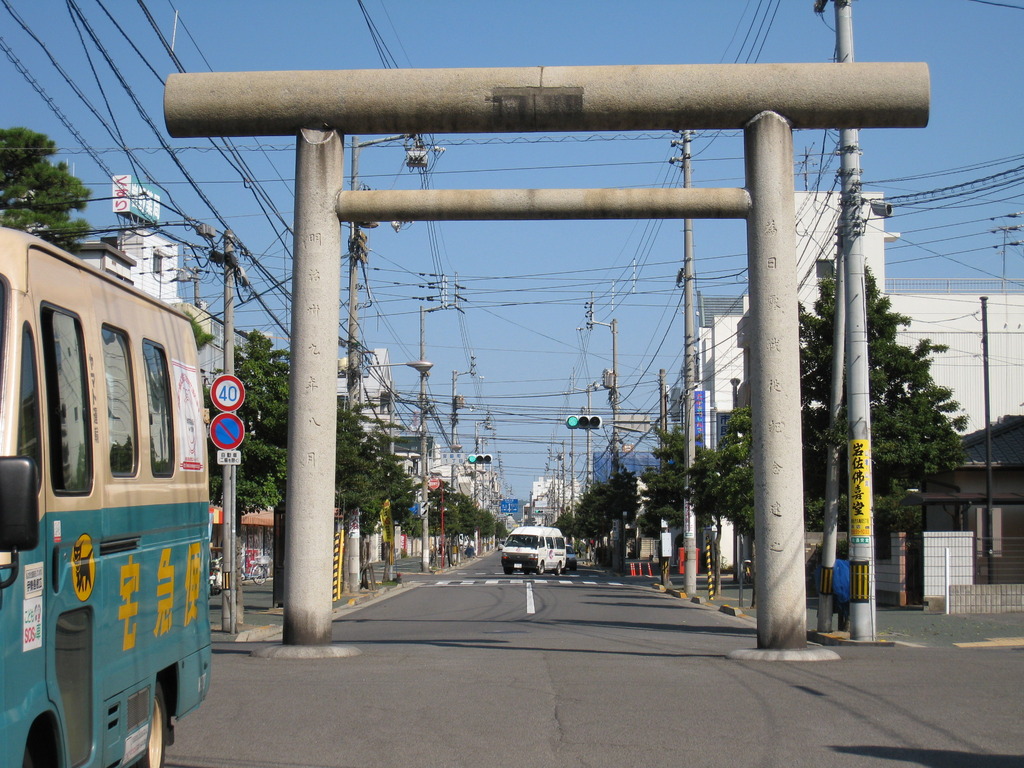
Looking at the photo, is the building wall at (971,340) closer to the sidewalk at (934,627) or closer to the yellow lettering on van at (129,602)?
the sidewalk at (934,627)

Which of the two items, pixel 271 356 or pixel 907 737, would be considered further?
pixel 271 356

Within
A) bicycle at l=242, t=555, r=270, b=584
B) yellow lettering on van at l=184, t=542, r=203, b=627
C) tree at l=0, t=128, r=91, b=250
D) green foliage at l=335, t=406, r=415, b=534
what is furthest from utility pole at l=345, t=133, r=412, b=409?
yellow lettering on van at l=184, t=542, r=203, b=627

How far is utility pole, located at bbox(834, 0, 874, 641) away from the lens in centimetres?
1730

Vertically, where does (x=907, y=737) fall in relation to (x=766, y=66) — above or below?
below

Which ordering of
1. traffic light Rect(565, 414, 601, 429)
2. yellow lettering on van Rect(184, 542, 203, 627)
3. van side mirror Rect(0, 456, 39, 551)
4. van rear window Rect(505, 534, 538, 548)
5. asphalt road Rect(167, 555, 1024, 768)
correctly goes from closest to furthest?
van side mirror Rect(0, 456, 39, 551), yellow lettering on van Rect(184, 542, 203, 627), asphalt road Rect(167, 555, 1024, 768), traffic light Rect(565, 414, 601, 429), van rear window Rect(505, 534, 538, 548)

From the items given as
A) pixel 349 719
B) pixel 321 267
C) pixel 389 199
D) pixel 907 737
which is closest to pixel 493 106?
pixel 389 199

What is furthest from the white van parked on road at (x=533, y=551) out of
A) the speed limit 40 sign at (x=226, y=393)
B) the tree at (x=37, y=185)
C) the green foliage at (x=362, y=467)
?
the speed limit 40 sign at (x=226, y=393)

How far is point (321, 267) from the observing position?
13992mm

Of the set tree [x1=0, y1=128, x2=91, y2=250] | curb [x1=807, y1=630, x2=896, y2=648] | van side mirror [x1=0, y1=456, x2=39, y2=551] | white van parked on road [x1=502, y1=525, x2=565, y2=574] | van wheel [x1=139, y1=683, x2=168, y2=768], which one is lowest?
white van parked on road [x1=502, y1=525, x2=565, y2=574]

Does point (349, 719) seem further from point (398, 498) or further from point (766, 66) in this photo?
point (398, 498)

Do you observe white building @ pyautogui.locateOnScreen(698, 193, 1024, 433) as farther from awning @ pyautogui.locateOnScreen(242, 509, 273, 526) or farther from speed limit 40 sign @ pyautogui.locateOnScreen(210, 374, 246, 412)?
speed limit 40 sign @ pyautogui.locateOnScreen(210, 374, 246, 412)

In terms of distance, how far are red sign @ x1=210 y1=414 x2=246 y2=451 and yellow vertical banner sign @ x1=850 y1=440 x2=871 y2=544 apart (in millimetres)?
9612

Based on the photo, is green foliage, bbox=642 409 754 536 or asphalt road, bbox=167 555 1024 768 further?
green foliage, bbox=642 409 754 536

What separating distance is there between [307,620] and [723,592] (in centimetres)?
2754
